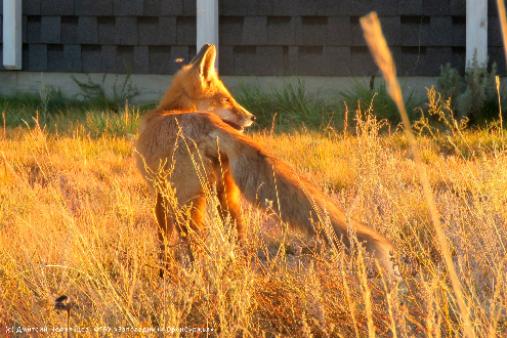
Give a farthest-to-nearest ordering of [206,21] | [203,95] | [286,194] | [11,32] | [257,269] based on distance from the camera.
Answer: [11,32], [206,21], [203,95], [257,269], [286,194]

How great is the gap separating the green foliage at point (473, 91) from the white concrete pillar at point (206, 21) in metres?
2.82

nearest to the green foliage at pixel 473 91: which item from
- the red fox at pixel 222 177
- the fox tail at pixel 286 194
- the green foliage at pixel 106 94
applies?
the green foliage at pixel 106 94

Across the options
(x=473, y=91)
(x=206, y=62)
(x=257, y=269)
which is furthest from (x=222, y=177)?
(x=473, y=91)

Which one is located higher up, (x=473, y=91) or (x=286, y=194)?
(x=473, y=91)

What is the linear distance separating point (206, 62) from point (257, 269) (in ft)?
6.73

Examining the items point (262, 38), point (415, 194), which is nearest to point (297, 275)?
point (415, 194)

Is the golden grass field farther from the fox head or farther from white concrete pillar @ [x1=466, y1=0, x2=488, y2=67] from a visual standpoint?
white concrete pillar @ [x1=466, y1=0, x2=488, y2=67]

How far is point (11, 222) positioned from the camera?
5.43m

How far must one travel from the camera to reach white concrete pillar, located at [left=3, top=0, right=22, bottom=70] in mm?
11766

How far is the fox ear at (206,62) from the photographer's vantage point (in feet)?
19.9

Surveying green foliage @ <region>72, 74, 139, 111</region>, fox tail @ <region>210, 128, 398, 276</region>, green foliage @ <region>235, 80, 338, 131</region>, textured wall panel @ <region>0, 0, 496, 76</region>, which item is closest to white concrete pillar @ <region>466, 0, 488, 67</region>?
textured wall panel @ <region>0, 0, 496, 76</region>

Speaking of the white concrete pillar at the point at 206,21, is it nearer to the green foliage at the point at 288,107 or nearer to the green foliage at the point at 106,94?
the green foliage at the point at 288,107

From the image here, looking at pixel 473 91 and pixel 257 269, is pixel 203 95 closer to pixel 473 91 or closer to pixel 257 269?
pixel 257 269

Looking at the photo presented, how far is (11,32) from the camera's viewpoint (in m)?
11.8
